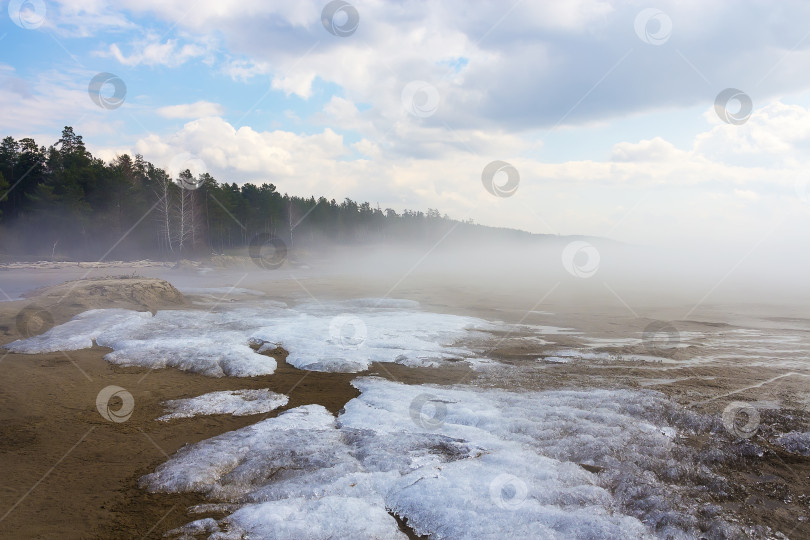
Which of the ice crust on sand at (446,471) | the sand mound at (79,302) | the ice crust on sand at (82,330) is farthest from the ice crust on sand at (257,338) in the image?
the ice crust on sand at (446,471)

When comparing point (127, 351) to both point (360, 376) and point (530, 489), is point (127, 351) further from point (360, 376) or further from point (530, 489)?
point (530, 489)

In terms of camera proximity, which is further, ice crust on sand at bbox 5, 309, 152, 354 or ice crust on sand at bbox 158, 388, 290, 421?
ice crust on sand at bbox 5, 309, 152, 354

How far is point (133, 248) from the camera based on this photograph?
6881cm

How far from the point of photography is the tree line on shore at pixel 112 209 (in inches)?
2340

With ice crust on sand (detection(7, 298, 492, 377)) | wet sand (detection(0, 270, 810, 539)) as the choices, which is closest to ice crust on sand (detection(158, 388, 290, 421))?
wet sand (detection(0, 270, 810, 539))

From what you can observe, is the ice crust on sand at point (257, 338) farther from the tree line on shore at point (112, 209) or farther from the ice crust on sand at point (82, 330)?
the tree line on shore at point (112, 209)

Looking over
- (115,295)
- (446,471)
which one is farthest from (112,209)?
(446,471)

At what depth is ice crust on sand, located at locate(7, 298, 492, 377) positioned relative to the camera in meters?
14.7

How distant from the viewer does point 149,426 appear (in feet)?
31.7

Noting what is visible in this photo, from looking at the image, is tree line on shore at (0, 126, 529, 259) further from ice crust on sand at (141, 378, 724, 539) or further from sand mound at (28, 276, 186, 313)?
ice crust on sand at (141, 378, 724, 539)

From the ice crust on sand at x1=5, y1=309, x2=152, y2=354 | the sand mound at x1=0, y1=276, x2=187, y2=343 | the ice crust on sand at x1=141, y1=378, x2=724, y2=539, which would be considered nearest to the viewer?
the ice crust on sand at x1=141, y1=378, x2=724, y2=539

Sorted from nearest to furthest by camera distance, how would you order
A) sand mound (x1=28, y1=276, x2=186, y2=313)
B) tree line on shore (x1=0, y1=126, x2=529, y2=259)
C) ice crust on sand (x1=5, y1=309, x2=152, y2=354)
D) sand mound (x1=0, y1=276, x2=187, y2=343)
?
ice crust on sand (x1=5, y1=309, x2=152, y2=354), sand mound (x1=0, y1=276, x2=187, y2=343), sand mound (x1=28, y1=276, x2=186, y2=313), tree line on shore (x1=0, y1=126, x2=529, y2=259)

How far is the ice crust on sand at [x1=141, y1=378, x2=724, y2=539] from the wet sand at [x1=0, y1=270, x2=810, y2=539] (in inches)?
26.2

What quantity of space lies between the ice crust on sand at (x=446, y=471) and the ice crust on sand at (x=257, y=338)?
4.61 meters
